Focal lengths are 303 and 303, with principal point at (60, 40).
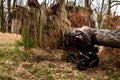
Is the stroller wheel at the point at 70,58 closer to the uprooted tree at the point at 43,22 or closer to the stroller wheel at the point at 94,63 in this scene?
the stroller wheel at the point at 94,63

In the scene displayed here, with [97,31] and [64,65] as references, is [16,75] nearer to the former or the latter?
[64,65]

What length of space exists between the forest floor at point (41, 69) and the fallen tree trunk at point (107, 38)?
0.74 m

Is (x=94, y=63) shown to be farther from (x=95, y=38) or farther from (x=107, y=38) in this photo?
(x=107, y=38)

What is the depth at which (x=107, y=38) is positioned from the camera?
919cm

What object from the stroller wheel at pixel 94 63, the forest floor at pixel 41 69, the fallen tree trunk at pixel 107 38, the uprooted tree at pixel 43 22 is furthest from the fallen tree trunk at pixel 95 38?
the uprooted tree at pixel 43 22

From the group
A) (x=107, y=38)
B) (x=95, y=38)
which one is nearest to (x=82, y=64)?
(x=95, y=38)

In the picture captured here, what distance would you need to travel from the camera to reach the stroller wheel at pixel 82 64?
352 inches

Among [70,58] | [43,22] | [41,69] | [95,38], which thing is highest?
[43,22]

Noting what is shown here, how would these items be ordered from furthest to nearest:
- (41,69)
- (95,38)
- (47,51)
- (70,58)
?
(47,51)
(70,58)
(95,38)
(41,69)

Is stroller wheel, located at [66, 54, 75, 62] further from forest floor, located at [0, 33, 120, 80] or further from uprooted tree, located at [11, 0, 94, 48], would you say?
uprooted tree, located at [11, 0, 94, 48]

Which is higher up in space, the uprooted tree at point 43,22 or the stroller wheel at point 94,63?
the uprooted tree at point 43,22

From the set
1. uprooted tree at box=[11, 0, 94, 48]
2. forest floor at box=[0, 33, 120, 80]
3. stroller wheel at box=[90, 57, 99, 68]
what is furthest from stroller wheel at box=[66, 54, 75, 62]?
uprooted tree at box=[11, 0, 94, 48]

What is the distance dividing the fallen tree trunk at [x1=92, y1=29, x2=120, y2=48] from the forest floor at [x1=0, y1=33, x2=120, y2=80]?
2.44ft

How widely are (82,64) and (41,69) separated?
1259 mm
